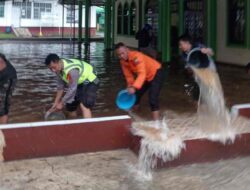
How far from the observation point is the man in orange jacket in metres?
6.73

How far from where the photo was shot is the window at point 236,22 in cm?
1678

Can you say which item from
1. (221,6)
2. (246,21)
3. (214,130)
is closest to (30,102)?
(214,130)

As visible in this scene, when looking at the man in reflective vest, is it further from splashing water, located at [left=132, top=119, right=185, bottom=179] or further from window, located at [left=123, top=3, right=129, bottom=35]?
window, located at [left=123, top=3, right=129, bottom=35]

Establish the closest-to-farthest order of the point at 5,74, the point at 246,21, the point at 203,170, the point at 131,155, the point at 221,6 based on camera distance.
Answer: the point at 203,170 < the point at 131,155 < the point at 5,74 < the point at 246,21 < the point at 221,6

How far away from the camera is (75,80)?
21.1 ft

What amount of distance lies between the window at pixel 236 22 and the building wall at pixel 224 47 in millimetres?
211

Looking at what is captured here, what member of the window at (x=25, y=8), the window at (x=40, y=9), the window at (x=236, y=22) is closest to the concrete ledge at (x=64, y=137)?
the window at (x=236, y=22)

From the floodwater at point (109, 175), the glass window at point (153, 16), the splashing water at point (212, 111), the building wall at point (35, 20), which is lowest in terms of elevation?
the floodwater at point (109, 175)

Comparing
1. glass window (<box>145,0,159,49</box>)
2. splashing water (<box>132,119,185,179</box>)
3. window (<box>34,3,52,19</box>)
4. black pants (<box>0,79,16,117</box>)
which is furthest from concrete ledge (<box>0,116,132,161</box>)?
window (<box>34,3,52,19</box>)

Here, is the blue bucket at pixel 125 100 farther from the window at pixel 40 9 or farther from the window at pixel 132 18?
the window at pixel 40 9

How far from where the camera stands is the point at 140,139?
→ 19.0ft

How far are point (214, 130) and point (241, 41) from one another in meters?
11.7

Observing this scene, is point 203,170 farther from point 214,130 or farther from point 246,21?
point 246,21

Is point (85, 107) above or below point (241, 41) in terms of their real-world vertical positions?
below
